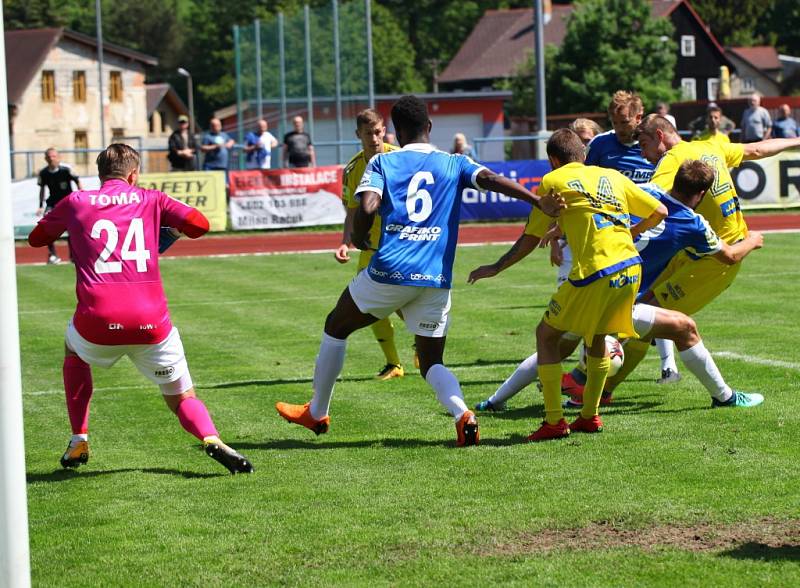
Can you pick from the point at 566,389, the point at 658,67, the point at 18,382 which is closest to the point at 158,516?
the point at 18,382

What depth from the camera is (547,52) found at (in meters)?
74.8

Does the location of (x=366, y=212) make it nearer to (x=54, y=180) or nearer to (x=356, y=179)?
(x=356, y=179)

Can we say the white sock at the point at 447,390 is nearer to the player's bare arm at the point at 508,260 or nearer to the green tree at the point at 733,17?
the player's bare arm at the point at 508,260

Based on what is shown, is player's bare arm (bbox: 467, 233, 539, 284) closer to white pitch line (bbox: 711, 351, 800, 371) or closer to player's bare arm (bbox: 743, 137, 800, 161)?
player's bare arm (bbox: 743, 137, 800, 161)

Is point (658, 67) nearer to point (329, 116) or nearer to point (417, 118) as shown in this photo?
point (329, 116)

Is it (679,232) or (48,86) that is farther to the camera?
(48,86)

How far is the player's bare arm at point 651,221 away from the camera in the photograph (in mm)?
7763

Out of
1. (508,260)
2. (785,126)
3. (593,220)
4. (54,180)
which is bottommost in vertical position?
(508,260)

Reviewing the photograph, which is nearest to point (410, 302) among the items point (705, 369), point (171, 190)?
point (705, 369)

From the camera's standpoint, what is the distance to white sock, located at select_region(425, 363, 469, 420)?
773 cm

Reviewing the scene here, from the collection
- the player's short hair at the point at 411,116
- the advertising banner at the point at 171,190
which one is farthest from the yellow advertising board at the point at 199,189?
the player's short hair at the point at 411,116

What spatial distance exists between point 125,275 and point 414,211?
168 centimetres

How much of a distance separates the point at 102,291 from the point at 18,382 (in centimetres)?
276

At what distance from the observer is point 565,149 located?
784 centimetres
